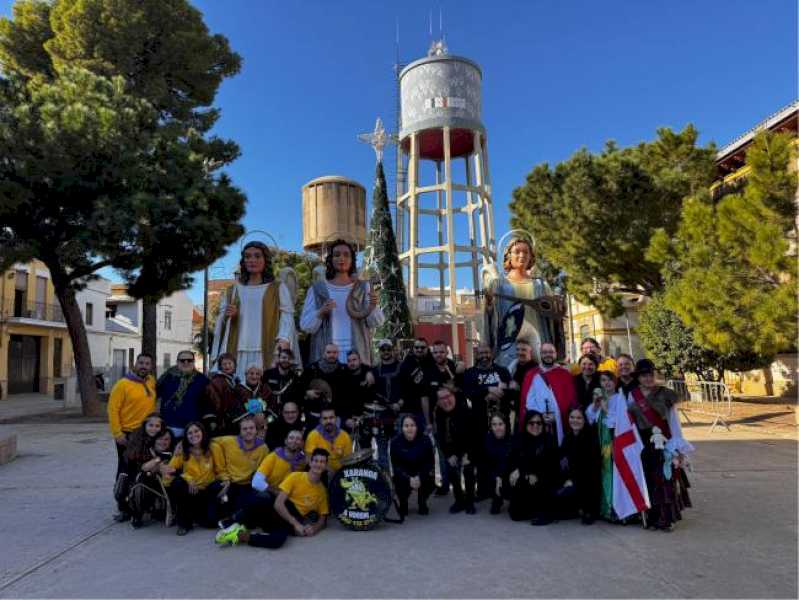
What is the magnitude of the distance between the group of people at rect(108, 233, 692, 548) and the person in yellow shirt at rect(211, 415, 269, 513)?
1 cm

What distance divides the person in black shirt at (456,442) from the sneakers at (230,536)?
1.98 meters

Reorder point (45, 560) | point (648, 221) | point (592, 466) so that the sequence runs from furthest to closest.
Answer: point (648, 221)
point (592, 466)
point (45, 560)

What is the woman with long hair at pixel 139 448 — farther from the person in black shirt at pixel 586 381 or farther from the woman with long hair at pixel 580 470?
the person in black shirt at pixel 586 381

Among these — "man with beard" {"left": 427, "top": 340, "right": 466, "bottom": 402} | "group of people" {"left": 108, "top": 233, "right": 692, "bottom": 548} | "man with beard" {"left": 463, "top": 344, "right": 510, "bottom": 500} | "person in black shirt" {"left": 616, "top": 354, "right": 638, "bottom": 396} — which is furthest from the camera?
"man with beard" {"left": 427, "top": 340, "right": 466, "bottom": 402}

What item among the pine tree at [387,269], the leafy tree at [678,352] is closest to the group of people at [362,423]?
the leafy tree at [678,352]

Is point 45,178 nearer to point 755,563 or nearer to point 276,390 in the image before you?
point 276,390

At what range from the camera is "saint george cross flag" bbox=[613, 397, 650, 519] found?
16.1 feet

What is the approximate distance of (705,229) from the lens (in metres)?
11.6

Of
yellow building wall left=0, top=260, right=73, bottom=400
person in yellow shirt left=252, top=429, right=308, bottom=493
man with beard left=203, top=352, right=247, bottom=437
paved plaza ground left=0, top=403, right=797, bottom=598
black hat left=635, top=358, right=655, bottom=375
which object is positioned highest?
yellow building wall left=0, top=260, right=73, bottom=400

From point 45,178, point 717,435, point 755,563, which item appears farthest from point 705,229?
point 45,178

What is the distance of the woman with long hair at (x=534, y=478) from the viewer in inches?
206

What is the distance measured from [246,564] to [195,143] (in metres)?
14.8

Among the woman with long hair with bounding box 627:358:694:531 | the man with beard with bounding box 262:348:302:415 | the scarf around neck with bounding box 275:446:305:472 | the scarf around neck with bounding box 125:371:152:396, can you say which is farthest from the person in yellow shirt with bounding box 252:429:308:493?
the woman with long hair with bounding box 627:358:694:531

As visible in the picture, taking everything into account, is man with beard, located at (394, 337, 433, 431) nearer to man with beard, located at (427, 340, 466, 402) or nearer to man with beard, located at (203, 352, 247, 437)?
man with beard, located at (427, 340, 466, 402)
